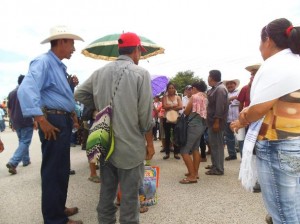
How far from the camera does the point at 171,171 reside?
5.82 m

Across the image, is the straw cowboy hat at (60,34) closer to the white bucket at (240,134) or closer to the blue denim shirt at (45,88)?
the blue denim shirt at (45,88)

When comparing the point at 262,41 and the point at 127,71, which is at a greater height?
the point at 262,41

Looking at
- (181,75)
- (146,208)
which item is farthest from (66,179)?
(181,75)

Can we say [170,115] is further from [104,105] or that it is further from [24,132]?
[104,105]

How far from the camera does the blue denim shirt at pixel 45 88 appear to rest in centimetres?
277

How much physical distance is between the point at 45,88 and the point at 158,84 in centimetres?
449

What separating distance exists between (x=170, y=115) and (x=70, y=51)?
12.1 ft

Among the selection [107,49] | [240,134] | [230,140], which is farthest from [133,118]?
[230,140]

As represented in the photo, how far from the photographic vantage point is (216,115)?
5.16m

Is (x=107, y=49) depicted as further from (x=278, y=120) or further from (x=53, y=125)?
(x=278, y=120)

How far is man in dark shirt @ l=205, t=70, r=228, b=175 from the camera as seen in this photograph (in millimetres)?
5160

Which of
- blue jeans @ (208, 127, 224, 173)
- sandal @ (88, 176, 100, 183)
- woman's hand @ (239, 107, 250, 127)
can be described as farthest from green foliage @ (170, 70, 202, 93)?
woman's hand @ (239, 107, 250, 127)

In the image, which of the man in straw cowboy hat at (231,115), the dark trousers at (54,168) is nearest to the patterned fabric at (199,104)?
the man in straw cowboy hat at (231,115)

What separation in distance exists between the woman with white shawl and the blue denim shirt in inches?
76.2
